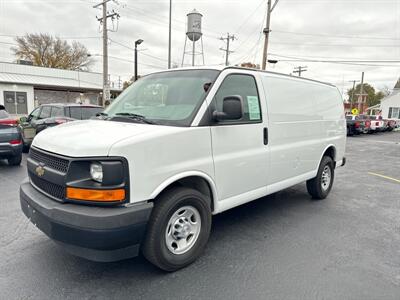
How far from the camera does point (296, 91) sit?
4.26m

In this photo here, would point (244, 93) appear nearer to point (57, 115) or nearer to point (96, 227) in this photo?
point (96, 227)

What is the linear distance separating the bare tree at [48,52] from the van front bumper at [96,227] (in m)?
48.3

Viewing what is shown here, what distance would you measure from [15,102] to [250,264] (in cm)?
2986

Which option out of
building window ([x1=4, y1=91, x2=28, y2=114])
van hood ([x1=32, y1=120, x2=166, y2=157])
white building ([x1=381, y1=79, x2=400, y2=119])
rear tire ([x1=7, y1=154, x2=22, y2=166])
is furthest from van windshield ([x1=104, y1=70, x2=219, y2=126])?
white building ([x1=381, y1=79, x2=400, y2=119])

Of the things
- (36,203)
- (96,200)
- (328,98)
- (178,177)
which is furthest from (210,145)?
(328,98)

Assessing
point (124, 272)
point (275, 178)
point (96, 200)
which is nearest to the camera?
point (96, 200)

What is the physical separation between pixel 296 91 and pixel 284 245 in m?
2.30

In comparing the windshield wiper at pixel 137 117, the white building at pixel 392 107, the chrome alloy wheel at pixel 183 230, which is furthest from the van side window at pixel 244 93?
the white building at pixel 392 107

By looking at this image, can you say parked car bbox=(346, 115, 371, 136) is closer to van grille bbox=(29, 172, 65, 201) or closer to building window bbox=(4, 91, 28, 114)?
van grille bbox=(29, 172, 65, 201)

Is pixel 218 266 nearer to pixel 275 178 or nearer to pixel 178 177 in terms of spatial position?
pixel 178 177

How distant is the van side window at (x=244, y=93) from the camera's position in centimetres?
310

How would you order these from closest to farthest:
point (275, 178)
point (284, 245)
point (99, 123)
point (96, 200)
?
point (96, 200) → point (99, 123) → point (284, 245) → point (275, 178)

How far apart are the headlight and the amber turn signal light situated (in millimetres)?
105

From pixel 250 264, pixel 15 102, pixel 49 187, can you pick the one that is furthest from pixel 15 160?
pixel 15 102
